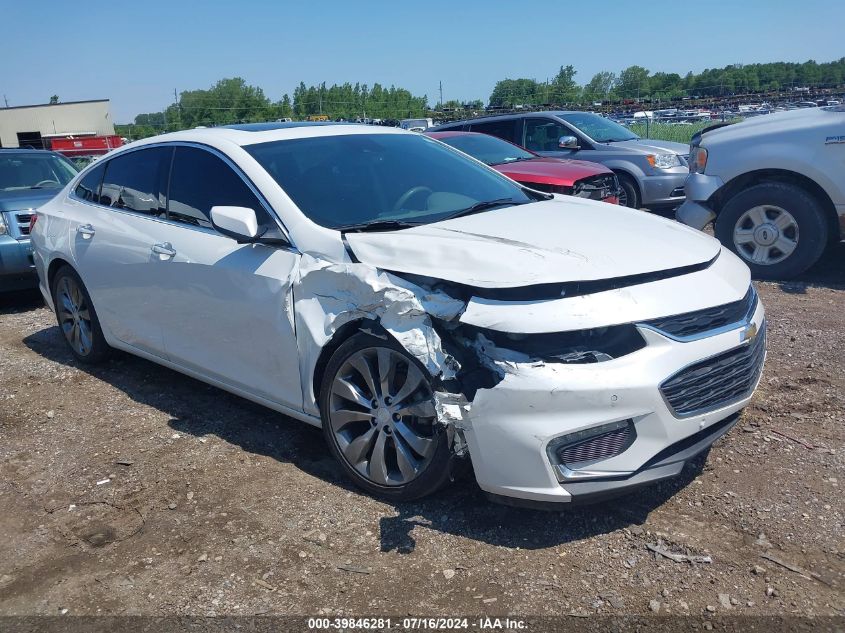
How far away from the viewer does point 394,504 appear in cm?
338

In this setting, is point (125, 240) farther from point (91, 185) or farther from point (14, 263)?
point (14, 263)

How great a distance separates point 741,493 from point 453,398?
1434mm

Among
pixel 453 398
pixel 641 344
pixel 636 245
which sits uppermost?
pixel 636 245

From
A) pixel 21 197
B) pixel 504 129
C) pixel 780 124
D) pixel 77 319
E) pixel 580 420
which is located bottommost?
pixel 77 319

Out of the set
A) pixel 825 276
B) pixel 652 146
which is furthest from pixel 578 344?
pixel 652 146

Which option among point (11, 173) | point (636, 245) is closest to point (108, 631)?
point (636, 245)

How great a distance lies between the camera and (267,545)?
317 cm

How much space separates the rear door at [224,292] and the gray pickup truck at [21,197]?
378 cm

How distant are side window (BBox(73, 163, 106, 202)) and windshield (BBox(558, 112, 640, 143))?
823 cm

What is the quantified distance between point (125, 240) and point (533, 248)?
2.81 metres

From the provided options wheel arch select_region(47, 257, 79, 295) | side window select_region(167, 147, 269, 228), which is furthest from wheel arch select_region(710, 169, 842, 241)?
wheel arch select_region(47, 257, 79, 295)

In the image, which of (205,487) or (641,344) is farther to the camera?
(205,487)

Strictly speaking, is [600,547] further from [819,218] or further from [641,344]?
[819,218]

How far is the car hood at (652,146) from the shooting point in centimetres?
1098
